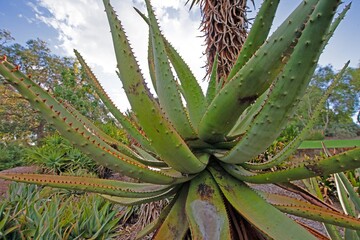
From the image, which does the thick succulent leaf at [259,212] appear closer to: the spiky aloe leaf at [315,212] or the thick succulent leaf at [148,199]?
the spiky aloe leaf at [315,212]

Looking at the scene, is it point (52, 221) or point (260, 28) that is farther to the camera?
point (52, 221)

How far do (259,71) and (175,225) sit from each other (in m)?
0.53

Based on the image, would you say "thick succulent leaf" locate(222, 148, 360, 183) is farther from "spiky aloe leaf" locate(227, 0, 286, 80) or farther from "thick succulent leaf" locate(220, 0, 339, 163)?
"spiky aloe leaf" locate(227, 0, 286, 80)

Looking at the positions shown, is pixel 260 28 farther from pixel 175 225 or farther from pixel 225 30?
pixel 225 30

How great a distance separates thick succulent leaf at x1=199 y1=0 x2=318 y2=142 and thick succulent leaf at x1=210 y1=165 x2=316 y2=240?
21 centimetres

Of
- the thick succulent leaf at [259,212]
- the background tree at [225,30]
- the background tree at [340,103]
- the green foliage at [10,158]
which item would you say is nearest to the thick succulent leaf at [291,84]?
the thick succulent leaf at [259,212]

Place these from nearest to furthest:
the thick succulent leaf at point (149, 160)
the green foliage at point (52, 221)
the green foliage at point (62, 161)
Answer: the thick succulent leaf at point (149, 160) → the green foliage at point (52, 221) → the green foliage at point (62, 161)

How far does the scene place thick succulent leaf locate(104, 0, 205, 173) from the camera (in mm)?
640

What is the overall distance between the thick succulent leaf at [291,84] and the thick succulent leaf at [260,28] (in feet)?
1.15

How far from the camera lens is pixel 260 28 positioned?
2.88 ft

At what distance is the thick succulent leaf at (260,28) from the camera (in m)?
0.83

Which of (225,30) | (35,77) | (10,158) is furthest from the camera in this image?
(35,77)

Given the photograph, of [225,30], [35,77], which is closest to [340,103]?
[35,77]

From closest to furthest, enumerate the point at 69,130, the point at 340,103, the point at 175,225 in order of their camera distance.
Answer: the point at 69,130
the point at 175,225
the point at 340,103
